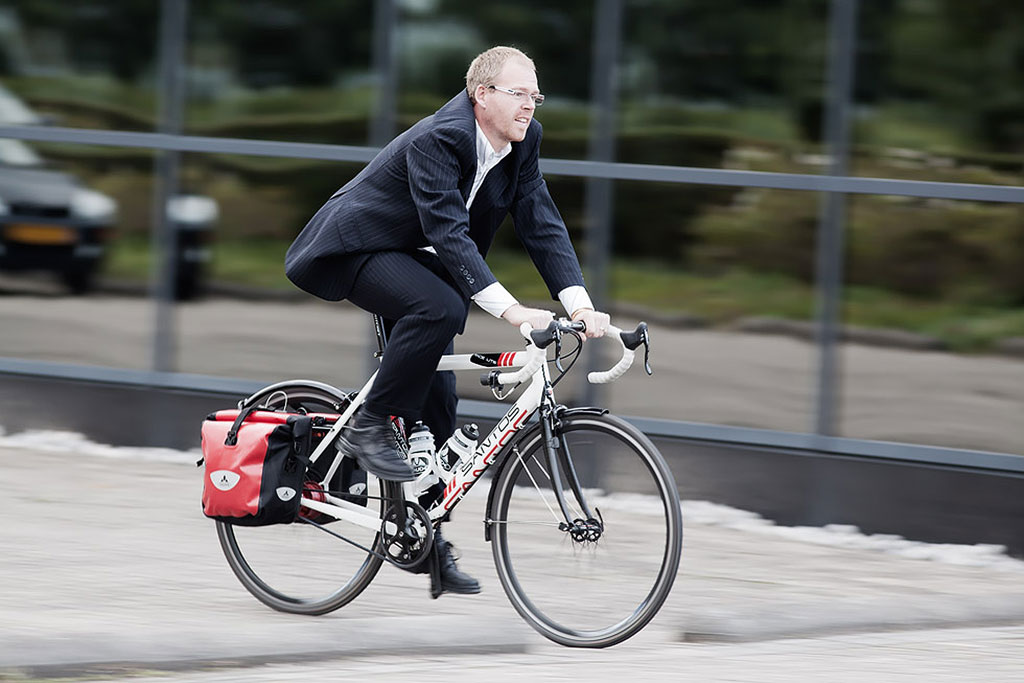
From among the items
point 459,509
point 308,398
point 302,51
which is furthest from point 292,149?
point 308,398

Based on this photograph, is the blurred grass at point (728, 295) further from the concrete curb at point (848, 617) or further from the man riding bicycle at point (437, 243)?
the man riding bicycle at point (437, 243)

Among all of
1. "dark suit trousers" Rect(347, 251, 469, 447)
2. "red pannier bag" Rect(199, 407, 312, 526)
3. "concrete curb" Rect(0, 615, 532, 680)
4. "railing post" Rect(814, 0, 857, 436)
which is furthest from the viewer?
"railing post" Rect(814, 0, 857, 436)

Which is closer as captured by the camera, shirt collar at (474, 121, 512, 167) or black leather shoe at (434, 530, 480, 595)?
shirt collar at (474, 121, 512, 167)

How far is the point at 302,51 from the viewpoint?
27.8 ft

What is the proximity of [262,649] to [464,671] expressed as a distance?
58 centimetres

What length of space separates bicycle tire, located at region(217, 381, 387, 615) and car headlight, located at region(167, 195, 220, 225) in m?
3.18

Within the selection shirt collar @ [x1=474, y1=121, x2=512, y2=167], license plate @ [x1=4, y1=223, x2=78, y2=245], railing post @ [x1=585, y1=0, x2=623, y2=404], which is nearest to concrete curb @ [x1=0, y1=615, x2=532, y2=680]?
shirt collar @ [x1=474, y1=121, x2=512, y2=167]

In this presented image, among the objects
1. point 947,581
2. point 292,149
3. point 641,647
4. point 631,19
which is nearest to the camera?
point 641,647

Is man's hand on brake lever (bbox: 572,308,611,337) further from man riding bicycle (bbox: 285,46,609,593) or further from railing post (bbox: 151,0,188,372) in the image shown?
railing post (bbox: 151,0,188,372)

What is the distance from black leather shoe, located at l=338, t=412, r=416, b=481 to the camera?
532cm

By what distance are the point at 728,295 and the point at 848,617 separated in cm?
248

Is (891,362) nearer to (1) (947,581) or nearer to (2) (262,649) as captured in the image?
(1) (947,581)

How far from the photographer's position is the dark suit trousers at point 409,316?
5125 mm

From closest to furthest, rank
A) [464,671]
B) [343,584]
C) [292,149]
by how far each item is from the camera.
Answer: [464,671], [343,584], [292,149]
